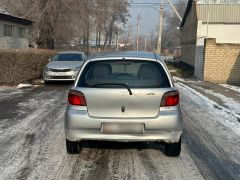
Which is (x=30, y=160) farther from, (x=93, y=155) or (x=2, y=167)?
(x=93, y=155)

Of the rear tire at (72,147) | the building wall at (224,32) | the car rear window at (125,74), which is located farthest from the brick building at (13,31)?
the car rear window at (125,74)

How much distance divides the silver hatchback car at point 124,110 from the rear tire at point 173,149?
8.7 inches

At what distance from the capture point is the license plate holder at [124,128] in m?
5.77

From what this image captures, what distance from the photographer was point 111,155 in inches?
252

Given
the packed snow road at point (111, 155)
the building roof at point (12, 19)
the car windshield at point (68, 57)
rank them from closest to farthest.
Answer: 1. the packed snow road at point (111, 155)
2. the car windshield at point (68, 57)
3. the building roof at point (12, 19)

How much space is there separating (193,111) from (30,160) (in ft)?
19.8

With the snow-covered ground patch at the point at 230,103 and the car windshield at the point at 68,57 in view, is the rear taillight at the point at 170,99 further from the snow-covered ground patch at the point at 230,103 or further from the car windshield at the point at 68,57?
the car windshield at the point at 68,57

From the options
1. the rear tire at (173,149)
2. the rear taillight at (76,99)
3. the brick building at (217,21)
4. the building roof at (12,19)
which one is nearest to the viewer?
the rear taillight at (76,99)

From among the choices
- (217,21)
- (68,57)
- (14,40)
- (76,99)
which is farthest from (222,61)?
(14,40)

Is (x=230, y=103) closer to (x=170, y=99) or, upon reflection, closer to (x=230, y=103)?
(x=230, y=103)

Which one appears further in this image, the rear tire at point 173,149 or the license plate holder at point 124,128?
the rear tire at point 173,149

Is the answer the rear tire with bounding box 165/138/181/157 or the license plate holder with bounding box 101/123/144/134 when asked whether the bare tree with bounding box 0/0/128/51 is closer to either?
the rear tire with bounding box 165/138/181/157

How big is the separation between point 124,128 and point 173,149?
3.20 feet

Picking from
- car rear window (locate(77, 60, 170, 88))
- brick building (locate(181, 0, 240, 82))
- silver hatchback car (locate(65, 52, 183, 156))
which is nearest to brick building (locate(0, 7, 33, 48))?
brick building (locate(181, 0, 240, 82))
